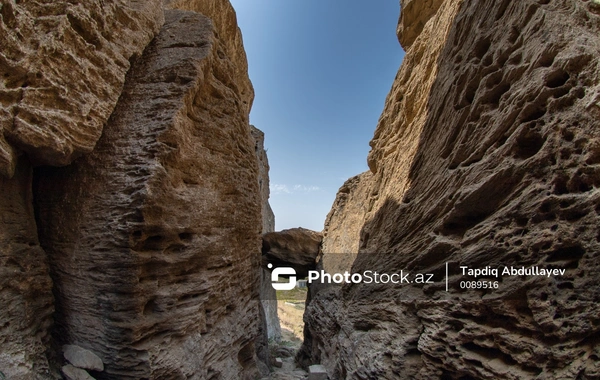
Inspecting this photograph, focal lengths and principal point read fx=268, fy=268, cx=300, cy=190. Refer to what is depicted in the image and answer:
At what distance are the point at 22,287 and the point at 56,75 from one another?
3467mm

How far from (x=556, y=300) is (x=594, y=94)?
2.58 meters

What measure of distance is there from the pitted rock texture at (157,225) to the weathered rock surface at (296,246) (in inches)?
279

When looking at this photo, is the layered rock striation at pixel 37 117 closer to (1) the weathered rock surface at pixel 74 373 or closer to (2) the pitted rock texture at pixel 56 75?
(2) the pitted rock texture at pixel 56 75

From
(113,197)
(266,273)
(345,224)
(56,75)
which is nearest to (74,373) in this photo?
(113,197)

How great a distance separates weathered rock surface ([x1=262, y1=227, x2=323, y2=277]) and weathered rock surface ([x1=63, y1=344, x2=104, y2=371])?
33.5 feet

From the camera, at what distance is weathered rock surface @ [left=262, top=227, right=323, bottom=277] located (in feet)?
47.7

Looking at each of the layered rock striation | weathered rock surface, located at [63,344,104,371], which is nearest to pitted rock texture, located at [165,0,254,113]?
the layered rock striation

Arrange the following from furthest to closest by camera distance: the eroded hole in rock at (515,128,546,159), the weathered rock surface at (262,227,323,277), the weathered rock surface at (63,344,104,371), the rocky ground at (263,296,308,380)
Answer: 1. the weathered rock surface at (262,227,323,277)
2. the rocky ground at (263,296,308,380)
3. the weathered rock surface at (63,344,104,371)
4. the eroded hole in rock at (515,128,546,159)

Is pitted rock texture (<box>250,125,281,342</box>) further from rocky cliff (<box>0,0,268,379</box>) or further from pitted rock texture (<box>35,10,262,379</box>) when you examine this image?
rocky cliff (<box>0,0,268,379</box>)

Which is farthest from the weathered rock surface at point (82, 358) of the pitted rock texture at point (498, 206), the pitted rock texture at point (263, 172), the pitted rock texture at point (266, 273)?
the pitted rock texture at point (263, 172)

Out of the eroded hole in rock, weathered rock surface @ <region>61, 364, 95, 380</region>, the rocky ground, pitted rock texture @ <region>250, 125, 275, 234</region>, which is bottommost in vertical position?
the rocky ground

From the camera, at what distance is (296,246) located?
14547 mm

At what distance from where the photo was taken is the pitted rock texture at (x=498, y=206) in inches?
131

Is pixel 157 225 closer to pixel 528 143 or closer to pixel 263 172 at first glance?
pixel 528 143
